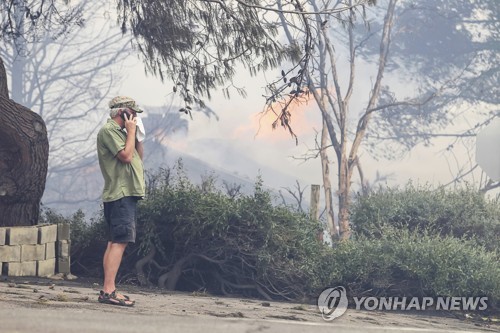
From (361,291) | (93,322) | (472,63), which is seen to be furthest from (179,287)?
(472,63)

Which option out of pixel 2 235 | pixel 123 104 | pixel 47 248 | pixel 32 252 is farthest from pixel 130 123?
pixel 47 248

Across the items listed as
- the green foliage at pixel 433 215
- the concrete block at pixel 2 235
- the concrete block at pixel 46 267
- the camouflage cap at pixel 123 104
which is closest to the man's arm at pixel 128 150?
the camouflage cap at pixel 123 104

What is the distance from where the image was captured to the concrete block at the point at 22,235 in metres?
12.4

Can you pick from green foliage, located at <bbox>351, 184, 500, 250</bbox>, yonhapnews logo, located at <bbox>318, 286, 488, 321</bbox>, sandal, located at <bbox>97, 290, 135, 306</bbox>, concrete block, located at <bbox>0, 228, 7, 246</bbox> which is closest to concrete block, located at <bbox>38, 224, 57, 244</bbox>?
concrete block, located at <bbox>0, 228, 7, 246</bbox>

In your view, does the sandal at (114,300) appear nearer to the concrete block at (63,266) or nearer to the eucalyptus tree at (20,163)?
the concrete block at (63,266)

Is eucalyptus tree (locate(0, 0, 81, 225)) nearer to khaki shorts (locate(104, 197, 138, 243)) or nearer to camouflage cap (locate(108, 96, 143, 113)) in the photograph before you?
camouflage cap (locate(108, 96, 143, 113))

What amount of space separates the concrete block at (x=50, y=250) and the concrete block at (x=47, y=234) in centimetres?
5

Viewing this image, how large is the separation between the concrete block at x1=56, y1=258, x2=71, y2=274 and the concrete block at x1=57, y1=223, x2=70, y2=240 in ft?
0.96

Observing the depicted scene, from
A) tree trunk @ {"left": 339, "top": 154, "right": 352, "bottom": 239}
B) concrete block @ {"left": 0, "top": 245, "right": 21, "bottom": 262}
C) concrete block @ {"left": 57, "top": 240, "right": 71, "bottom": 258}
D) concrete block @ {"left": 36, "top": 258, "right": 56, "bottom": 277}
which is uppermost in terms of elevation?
tree trunk @ {"left": 339, "top": 154, "right": 352, "bottom": 239}

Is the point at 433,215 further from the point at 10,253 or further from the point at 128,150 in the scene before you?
the point at 128,150

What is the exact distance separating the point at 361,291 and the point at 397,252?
746 mm

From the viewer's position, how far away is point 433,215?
58.3ft

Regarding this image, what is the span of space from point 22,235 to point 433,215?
804 cm

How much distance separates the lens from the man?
908cm
